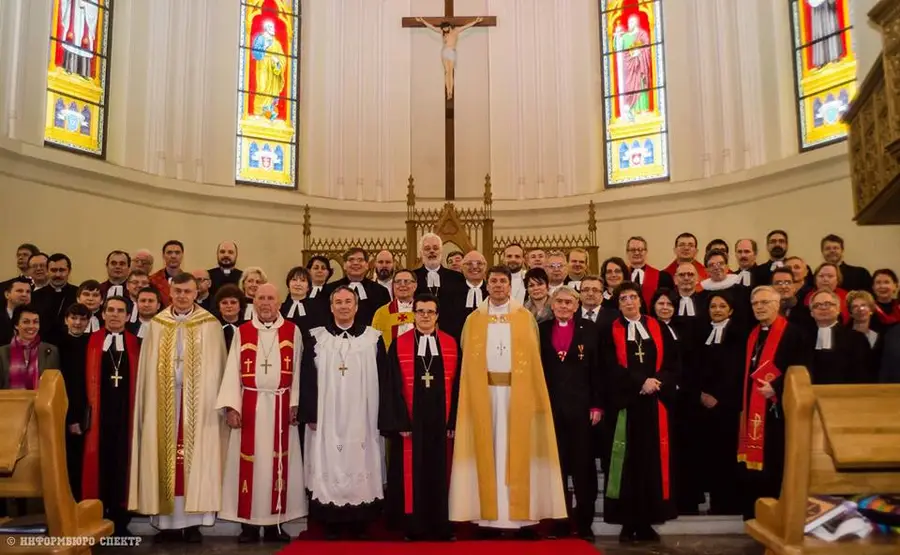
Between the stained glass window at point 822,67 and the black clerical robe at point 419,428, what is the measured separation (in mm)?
7647

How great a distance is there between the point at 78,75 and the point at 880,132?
9.95 metres

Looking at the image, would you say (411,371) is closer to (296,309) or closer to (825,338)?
(296,309)

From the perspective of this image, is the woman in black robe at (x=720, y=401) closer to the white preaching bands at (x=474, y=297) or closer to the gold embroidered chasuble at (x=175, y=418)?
the white preaching bands at (x=474, y=297)

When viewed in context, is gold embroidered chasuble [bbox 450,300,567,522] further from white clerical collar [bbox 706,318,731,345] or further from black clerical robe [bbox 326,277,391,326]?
black clerical robe [bbox 326,277,391,326]

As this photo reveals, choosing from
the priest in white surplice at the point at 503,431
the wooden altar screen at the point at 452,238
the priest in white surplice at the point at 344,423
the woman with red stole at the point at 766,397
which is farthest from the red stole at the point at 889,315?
the wooden altar screen at the point at 452,238

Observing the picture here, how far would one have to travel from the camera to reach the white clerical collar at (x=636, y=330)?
6008 millimetres

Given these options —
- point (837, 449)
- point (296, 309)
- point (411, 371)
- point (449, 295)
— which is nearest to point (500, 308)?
point (411, 371)

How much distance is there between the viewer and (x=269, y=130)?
1316cm

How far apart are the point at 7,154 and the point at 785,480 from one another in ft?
31.5

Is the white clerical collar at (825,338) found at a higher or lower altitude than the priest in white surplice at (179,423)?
higher

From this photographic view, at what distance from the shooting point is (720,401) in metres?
6.29

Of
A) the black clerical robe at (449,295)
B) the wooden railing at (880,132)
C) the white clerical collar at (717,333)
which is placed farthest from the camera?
the black clerical robe at (449,295)

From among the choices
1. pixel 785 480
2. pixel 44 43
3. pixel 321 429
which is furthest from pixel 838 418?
A: pixel 44 43

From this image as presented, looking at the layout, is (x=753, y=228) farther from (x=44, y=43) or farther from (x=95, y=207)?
(x=44, y=43)
